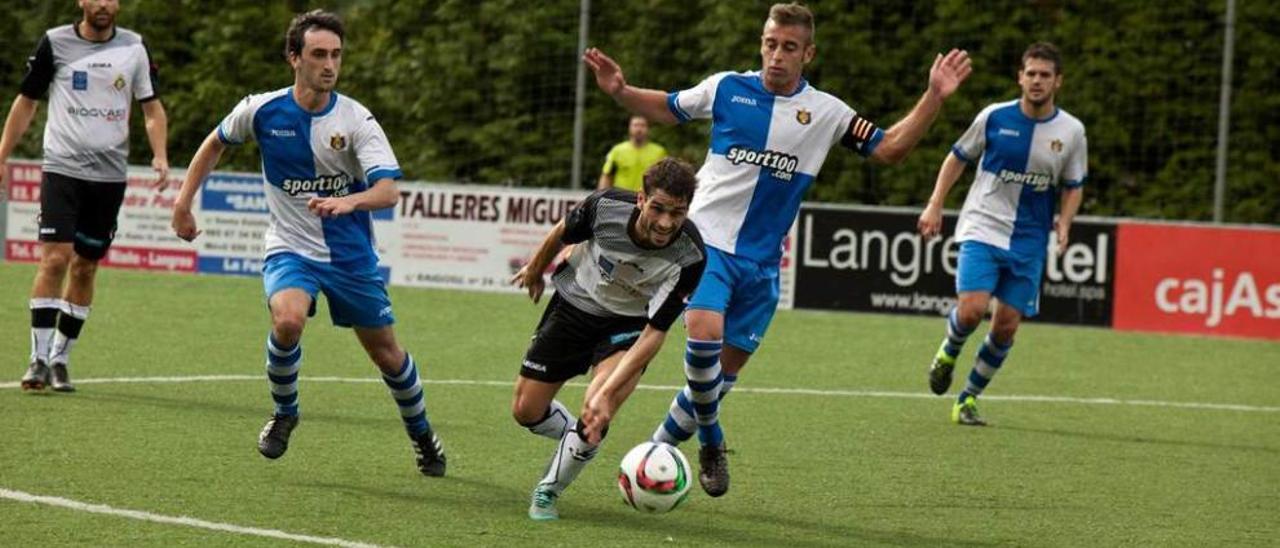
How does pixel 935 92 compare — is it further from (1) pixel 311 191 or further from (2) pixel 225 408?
(2) pixel 225 408

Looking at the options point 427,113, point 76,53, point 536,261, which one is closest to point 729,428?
point 536,261

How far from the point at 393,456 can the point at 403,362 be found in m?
0.67

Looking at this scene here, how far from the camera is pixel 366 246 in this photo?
344 inches

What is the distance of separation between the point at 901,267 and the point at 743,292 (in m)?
10.3

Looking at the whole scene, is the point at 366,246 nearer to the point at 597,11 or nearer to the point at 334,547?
the point at 334,547

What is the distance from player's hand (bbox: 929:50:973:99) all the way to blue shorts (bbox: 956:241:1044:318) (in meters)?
3.76

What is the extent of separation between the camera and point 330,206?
799 centimetres

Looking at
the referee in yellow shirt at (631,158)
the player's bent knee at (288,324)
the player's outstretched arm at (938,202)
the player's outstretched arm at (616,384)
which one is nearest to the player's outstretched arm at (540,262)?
the player's outstretched arm at (616,384)

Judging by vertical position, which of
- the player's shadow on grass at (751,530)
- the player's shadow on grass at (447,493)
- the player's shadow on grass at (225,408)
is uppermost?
the player's shadow on grass at (225,408)

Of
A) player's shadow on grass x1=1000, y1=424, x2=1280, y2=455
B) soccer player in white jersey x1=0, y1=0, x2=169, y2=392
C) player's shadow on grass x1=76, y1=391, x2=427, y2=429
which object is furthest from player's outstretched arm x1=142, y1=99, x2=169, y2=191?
player's shadow on grass x1=1000, y1=424, x2=1280, y2=455

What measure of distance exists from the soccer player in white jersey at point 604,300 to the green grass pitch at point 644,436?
350 mm

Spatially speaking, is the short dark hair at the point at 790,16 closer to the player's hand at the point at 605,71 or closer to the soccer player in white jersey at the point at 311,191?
the player's hand at the point at 605,71

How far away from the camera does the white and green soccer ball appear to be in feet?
24.5

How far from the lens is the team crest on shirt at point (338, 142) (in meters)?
8.55
